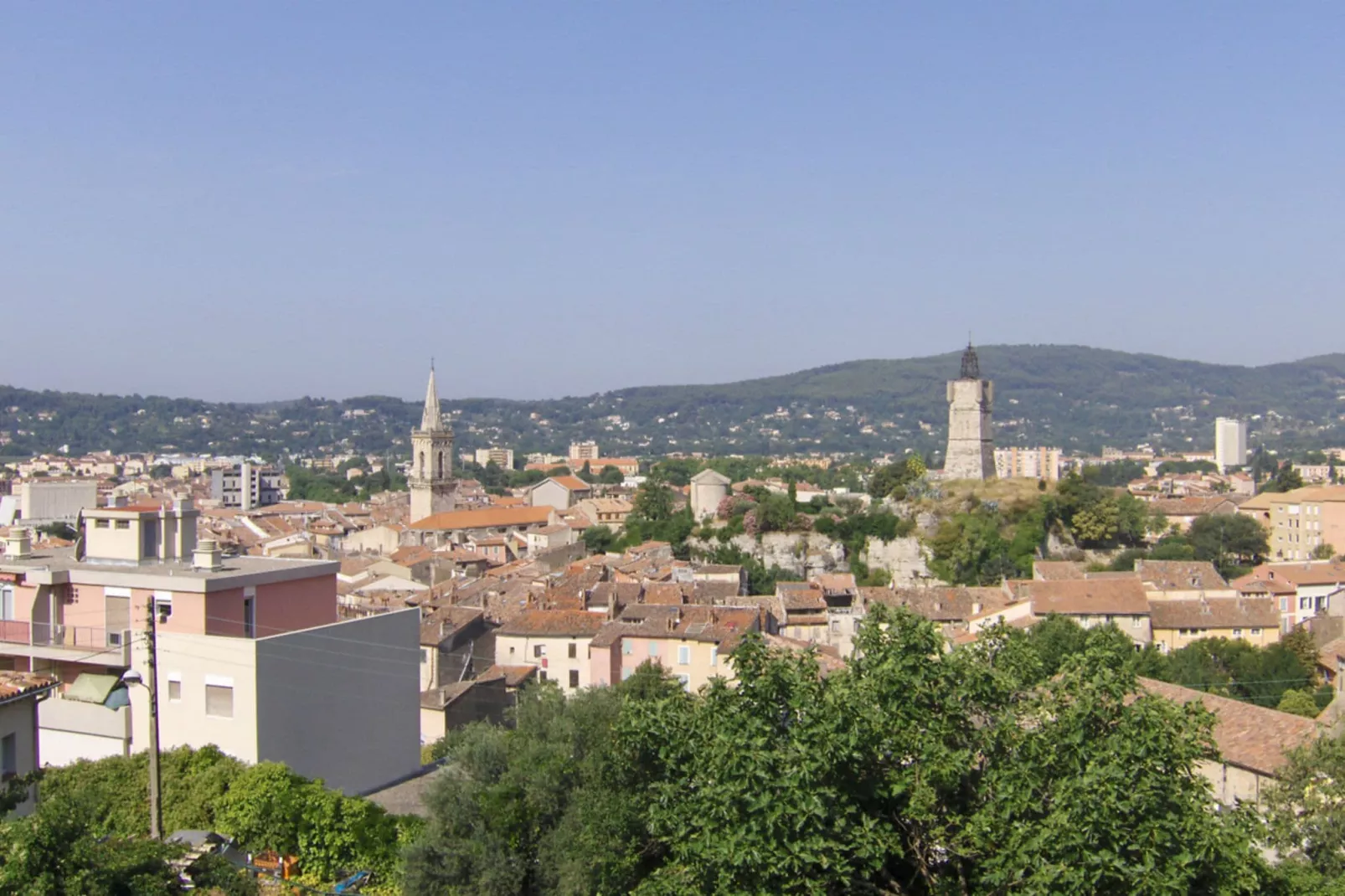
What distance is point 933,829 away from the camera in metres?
9.61

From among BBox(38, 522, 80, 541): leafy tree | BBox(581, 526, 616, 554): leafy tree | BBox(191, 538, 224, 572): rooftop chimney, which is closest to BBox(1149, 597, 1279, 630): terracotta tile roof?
BBox(191, 538, 224, 572): rooftop chimney

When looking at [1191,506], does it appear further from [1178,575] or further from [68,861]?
[68,861]

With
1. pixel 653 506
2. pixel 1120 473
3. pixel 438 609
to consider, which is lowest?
pixel 1120 473

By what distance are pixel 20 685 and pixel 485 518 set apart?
69121 mm

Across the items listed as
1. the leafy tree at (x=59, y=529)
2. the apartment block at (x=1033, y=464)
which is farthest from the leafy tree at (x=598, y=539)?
the apartment block at (x=1033, y=464)

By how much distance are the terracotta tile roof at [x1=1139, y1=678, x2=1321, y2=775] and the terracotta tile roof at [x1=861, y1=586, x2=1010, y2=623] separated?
61.3 ft

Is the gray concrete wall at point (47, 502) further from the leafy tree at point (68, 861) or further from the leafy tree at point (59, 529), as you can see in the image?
the leafy tree at point (68, 861)

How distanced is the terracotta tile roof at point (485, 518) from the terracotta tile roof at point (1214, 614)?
4787 centimetres

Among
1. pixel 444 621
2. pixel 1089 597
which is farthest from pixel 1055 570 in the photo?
pixel 444 621

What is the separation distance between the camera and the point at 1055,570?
156 ft

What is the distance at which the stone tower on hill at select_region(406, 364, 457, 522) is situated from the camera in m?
84.9

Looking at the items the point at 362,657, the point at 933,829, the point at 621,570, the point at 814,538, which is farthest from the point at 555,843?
the point at 814,538

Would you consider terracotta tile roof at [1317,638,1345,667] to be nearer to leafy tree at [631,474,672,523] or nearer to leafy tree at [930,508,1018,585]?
leafy tree at [930,508,1018,585]

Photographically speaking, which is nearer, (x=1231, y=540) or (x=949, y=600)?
(x=949, y=600)
